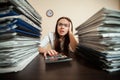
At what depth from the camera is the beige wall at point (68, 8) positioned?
3.00 meters

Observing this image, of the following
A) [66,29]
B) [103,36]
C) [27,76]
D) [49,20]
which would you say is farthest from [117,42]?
[49,20]

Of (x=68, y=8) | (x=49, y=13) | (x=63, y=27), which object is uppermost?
(x=68, y=8)

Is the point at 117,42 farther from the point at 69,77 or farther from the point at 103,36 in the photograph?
the point at 69,77

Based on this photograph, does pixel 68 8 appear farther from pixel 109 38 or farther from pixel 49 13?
pixel 109 38

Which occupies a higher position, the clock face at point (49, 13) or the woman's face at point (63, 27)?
the clock face at point (49, 13)

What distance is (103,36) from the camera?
1.42 ft

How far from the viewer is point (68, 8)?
3.09 metres

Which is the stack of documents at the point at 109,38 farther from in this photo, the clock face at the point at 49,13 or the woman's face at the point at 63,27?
the clock face at the point at 49,13

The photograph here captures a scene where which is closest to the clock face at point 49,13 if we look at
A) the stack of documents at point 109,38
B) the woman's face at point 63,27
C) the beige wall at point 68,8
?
the beige wall at point 68,8

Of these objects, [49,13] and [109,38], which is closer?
[109,38]

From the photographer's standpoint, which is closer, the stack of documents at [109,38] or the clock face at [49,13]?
the stack of documents at [109,38]

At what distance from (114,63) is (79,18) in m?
2.81

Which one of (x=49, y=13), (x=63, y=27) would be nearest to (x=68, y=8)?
(x=49, y=13)

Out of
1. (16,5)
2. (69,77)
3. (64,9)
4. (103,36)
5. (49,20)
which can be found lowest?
(69,77)
